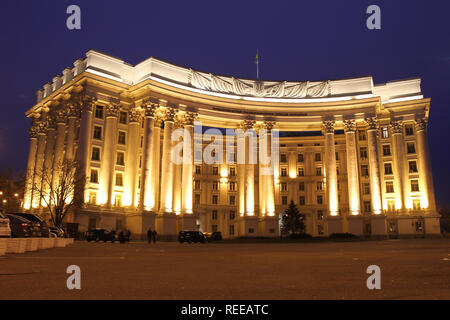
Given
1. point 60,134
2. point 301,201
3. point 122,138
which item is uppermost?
point 60,134

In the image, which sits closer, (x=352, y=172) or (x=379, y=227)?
(x=379, y=227)

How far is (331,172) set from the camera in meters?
60.8

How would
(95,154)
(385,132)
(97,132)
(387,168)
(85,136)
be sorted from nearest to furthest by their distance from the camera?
1. (85,136)
2. (95,154)
3. (97,132)
4. (387,168)
5. (385,132)

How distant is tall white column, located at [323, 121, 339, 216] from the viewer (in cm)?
5928

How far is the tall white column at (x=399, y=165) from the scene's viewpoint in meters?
64.1

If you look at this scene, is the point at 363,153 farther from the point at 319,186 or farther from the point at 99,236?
the point at 99,236

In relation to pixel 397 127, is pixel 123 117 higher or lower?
lower

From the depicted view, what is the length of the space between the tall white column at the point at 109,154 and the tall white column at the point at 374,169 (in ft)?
125

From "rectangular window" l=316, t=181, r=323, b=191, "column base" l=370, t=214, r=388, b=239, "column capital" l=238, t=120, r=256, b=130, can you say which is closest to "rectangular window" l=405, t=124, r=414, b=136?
"column base" l=370, t=214, r=388, b=239

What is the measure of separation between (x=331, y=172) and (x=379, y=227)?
34.8ft

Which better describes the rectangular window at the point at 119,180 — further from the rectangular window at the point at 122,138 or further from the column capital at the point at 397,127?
the column capital at the point at 397,127

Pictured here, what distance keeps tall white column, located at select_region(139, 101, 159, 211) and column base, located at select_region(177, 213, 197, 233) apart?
162 inches

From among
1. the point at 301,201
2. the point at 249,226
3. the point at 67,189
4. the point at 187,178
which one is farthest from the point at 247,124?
the point at 67,189
